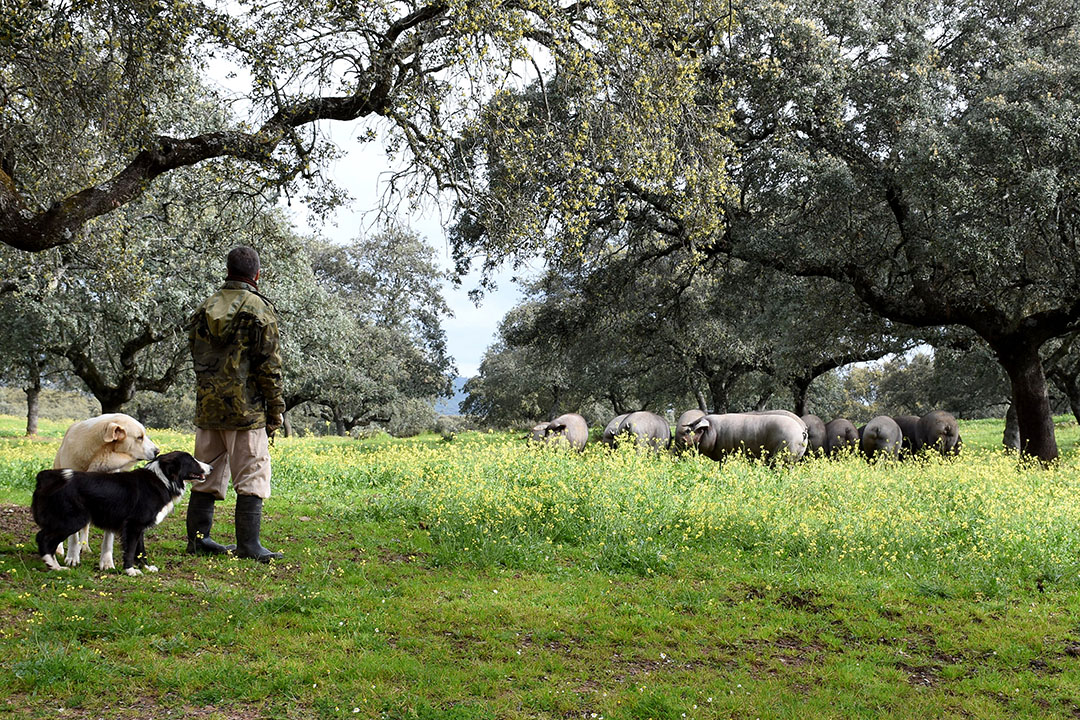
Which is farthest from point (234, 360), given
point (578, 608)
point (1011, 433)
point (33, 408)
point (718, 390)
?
point (33, 408)

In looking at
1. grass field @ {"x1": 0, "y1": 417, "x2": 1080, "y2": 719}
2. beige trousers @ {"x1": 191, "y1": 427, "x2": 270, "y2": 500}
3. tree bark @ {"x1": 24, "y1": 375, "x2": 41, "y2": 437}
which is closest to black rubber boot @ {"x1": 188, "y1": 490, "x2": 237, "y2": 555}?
beige trousers @ {"x1": 191, "y1": 427, "x2": 270, "y2": 500}

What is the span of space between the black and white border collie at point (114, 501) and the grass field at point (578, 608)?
300 mm

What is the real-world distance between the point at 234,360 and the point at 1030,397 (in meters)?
18.1

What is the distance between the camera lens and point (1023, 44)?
55.6 feet

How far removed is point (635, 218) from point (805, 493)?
30.6 ft

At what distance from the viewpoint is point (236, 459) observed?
273 inches

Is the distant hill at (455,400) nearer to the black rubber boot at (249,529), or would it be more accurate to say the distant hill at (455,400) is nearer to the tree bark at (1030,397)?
the tree bark at (1030,397)

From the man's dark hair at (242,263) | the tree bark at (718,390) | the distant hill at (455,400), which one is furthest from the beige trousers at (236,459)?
the distant hill at (455,400)

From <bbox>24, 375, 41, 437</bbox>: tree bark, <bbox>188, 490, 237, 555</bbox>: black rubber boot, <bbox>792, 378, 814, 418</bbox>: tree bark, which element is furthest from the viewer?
<bbox>792, 378, 814, 418</bbox>: tree bark

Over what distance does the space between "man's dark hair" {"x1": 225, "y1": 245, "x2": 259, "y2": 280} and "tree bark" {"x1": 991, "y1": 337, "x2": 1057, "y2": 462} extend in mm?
16952

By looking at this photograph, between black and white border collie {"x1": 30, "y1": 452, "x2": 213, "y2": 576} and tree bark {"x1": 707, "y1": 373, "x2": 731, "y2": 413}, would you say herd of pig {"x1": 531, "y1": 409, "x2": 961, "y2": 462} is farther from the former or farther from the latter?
black and white border collie {"x1": 30, "y1": 452, "x2": 213, "y2": 576}

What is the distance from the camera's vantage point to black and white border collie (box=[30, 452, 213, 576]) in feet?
19.5

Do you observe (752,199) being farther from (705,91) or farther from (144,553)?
(144,553)

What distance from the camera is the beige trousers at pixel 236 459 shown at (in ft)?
22.6
